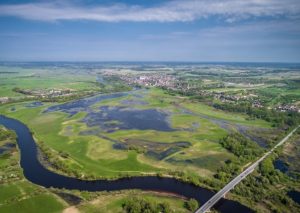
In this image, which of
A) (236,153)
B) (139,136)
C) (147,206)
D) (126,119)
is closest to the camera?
(147,206)

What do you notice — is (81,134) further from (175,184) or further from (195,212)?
(195,212)

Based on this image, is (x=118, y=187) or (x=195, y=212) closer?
(x=195, y=212)

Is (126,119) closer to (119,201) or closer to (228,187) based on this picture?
(119,201)

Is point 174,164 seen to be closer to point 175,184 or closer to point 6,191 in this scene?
point 175,184

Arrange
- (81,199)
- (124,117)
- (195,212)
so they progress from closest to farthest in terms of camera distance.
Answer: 1. (195,212)
2. (81,199)
3. (124,117)

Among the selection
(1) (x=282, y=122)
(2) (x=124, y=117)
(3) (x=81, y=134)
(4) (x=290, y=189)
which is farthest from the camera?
(2) (x=124, y=117)

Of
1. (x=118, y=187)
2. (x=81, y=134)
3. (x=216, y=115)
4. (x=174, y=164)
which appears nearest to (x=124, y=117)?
(x=81, y=134)

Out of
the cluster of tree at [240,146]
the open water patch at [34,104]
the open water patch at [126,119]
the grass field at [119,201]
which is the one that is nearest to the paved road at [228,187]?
the cluster of tree at [240,146]

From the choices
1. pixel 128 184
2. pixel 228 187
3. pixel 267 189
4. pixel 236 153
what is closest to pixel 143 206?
pixel 128 184
